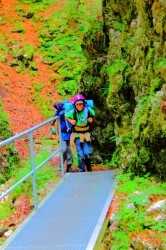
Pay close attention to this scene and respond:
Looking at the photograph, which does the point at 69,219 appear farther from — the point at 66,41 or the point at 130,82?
the point at 66,41

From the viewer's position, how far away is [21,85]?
54.5ft

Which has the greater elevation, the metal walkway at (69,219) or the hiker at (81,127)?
the hiker at (81,127)

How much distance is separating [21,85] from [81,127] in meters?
7.88

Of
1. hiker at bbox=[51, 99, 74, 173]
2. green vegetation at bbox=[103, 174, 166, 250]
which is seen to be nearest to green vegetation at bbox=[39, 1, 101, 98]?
hiker at bbox=[51, 99, 74, 173]

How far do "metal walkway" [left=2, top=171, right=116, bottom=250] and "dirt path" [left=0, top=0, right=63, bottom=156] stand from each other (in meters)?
5.49

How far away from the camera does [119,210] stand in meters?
6.00

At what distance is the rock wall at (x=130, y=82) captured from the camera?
643 cm

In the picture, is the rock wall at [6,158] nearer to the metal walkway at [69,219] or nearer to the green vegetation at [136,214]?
the metal walkway at [69,219]

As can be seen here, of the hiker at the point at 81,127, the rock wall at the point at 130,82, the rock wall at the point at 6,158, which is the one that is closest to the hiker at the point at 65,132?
the hiker at the point at 81,127

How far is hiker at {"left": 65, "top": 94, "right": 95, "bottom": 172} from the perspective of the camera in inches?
357

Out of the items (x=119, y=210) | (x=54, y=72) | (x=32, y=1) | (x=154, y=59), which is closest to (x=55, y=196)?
(x=119, y=210)

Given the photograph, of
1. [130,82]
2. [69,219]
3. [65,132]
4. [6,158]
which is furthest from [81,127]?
[69,219]

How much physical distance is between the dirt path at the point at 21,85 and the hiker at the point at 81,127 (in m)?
3.73

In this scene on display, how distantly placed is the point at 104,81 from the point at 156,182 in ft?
16.3
